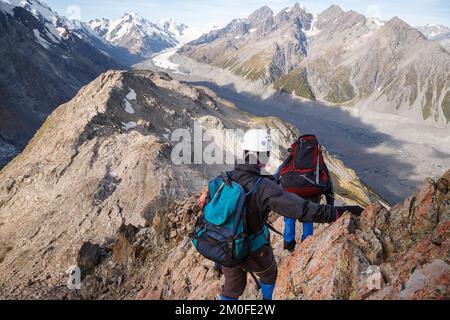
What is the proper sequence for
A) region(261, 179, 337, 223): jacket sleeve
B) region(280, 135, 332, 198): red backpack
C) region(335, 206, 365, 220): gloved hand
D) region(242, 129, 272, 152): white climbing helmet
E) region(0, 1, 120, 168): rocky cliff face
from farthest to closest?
1. region(0, 1, 120, 168): rocky cliff face
2. region(280, 135, 332, 198): red backpack
3. region(242, 129, 272, 152): white climbing helmet
4. region(335, 206, 365, 220): gloved hand
5. region(261, 179, 337, 223): jacket sleeve

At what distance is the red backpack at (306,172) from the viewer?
31.6 feet

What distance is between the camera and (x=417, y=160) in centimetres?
13500

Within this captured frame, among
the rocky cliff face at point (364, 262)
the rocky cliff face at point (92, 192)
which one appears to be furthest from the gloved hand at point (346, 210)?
the rocky cliff face at point (92, 192)

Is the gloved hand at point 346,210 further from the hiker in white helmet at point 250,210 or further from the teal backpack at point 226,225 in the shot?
the teal backpack at point 226,225

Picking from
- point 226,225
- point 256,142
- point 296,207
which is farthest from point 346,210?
point 226,225

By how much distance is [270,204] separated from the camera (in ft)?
20.2

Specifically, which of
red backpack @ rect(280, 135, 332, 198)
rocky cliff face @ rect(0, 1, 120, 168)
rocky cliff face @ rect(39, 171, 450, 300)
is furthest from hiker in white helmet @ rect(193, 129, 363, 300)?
rocky cliff face @ rect(0, 1, 120, 168)

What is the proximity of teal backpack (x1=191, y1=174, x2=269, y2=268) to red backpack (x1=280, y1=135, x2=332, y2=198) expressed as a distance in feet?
10.9

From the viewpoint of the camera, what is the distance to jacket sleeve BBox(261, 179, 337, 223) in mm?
5918

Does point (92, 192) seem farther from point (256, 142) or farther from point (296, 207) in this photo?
point (296, 207)

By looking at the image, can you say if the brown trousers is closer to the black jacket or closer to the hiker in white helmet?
the hiker in white helmet

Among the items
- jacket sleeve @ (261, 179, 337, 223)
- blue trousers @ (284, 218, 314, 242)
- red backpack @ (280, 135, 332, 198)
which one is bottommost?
blue trousers @ (284, 218, 314, 242)

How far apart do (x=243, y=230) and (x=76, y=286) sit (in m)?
14.8

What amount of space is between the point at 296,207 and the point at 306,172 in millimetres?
3948
